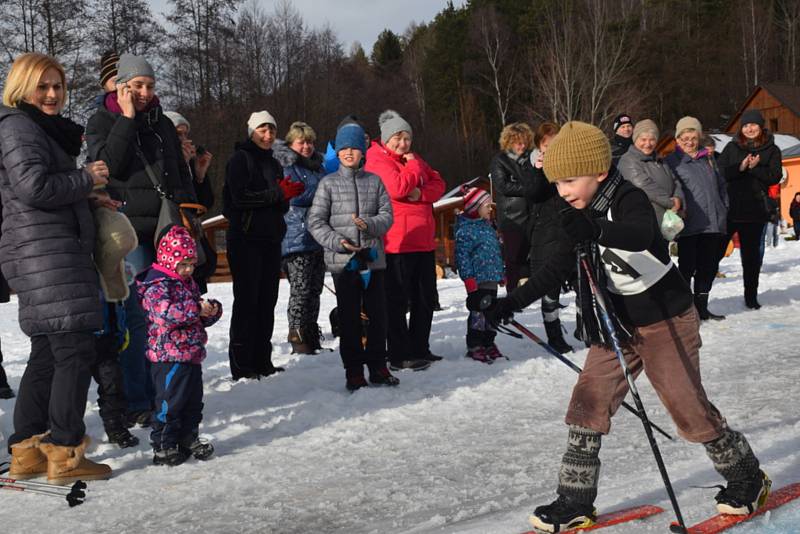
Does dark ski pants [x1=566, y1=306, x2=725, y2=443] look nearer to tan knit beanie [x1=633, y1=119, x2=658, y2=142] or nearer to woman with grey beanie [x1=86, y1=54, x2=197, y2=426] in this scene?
woman with grey beanie [x1=86, y1=54, x2=197, y2=426]

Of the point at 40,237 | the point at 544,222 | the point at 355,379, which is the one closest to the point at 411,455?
the point at 355,379

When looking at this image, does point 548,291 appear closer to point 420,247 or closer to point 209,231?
point 420,247

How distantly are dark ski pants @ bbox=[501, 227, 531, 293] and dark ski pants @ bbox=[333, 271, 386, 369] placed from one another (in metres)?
3.33

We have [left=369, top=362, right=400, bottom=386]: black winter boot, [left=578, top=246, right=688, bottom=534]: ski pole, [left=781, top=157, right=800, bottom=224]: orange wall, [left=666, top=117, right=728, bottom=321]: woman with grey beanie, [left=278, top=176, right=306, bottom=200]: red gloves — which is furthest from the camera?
[left=781, top=157, right=800, bottom=224]: orange wall

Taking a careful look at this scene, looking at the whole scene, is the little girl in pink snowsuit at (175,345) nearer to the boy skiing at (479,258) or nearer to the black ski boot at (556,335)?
the boy skiing at (479,258)

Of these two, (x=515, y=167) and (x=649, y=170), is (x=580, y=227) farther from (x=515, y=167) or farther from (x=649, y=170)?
(x=649, y=170)

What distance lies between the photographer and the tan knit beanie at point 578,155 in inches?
127

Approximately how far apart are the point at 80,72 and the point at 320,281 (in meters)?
25.2

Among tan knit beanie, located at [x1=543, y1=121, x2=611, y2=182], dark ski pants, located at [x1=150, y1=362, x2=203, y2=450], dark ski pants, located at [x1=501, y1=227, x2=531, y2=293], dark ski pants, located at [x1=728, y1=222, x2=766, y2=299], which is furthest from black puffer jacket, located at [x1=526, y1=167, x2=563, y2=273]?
tan knit beanie, located at [x1=543, y1=121, x2=611, y2=182]

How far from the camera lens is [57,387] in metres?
4.16

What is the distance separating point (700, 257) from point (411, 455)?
5280mm

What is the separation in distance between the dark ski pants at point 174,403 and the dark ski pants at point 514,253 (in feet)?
17.5

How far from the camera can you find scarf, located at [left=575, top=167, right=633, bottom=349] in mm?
3271

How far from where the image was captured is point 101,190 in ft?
15.5
